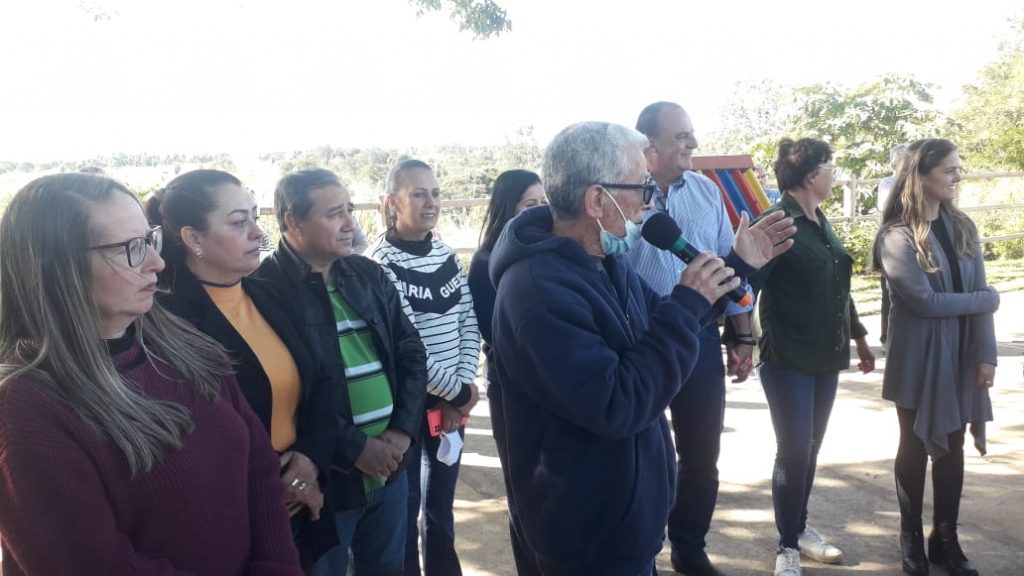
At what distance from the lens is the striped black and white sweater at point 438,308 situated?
367cm

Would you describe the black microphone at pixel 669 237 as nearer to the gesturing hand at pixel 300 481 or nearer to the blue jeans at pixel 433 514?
the gesturing hand at pixel 300 481

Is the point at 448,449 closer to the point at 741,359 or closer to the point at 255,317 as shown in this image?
the point at 255,317

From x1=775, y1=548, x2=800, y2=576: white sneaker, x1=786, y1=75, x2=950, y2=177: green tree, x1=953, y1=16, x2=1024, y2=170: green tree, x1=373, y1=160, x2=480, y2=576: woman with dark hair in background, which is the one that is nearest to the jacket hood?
x1=373, y1=160, x2=480, y2=576: woman with dark hair in background

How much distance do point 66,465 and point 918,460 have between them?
370 cm

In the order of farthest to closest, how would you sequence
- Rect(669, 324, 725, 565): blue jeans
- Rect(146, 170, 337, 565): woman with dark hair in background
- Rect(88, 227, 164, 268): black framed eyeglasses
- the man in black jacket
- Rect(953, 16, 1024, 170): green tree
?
Rect(953, 16, 1024, 170): green tree → Rect(669, 324, 725, 565): blue jeans → the man in black jacket → Rect(146, 170, 337, 565): woman with dark hair in background → Rect(88, 227, 164, 268): black framed eyeglasses

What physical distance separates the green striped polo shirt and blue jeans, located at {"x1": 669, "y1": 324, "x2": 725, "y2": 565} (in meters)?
1.46

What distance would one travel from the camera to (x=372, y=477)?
2.91 metres

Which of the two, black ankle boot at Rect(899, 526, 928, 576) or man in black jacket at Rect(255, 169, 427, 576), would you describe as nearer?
man in black jacket at Rect(255, 169, 427, 576)

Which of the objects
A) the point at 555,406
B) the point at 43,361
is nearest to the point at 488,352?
the point at 555,406

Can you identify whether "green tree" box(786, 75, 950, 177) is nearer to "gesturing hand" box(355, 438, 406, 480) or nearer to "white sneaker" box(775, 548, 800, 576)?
"white sneaker" box(775, 548, 800, 576)

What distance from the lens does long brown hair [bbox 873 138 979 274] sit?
3.81 metres

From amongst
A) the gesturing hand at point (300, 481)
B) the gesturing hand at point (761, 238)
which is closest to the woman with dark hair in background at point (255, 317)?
the gesturing hand at point (300, 481)

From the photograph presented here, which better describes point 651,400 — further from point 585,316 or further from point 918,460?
point 918,460

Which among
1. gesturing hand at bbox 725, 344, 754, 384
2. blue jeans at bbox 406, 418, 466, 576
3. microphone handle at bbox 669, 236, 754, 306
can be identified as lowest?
blue jeans at bbox 406, 418, 466, 576
